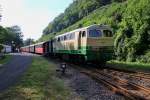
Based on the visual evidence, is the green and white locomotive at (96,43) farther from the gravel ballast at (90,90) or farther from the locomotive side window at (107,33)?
the gravel ballast at (90,90)

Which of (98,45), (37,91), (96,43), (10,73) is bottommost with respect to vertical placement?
(37,91)

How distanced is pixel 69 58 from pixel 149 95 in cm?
2062

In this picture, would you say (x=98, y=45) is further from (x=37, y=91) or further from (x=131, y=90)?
(x=37, y=91)

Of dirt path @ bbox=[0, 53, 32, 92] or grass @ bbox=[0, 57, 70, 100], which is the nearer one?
grass @ bbox=[0, 57, 70, 100]

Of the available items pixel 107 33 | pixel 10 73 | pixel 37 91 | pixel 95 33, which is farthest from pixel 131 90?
pixel 107 33

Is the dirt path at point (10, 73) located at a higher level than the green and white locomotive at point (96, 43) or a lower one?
lower

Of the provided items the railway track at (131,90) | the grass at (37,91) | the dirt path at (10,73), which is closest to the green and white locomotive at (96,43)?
the dirt path at (10,73)

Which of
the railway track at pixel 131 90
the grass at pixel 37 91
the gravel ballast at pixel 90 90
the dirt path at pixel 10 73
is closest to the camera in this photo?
the railway track at pixel 131 90

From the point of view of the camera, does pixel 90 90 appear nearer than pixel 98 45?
Yes

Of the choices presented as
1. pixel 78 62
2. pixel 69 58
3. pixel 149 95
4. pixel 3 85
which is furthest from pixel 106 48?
pixel 149 95

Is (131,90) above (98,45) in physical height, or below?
below

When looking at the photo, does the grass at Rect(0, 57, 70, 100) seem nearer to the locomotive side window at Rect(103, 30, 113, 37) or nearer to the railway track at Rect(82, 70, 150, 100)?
the railway track at Rect(82, 70, 150, 100)

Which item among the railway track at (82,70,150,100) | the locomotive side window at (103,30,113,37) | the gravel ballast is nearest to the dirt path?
the gravel ballast

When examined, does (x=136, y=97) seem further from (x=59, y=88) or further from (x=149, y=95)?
(x=59, y=88)
